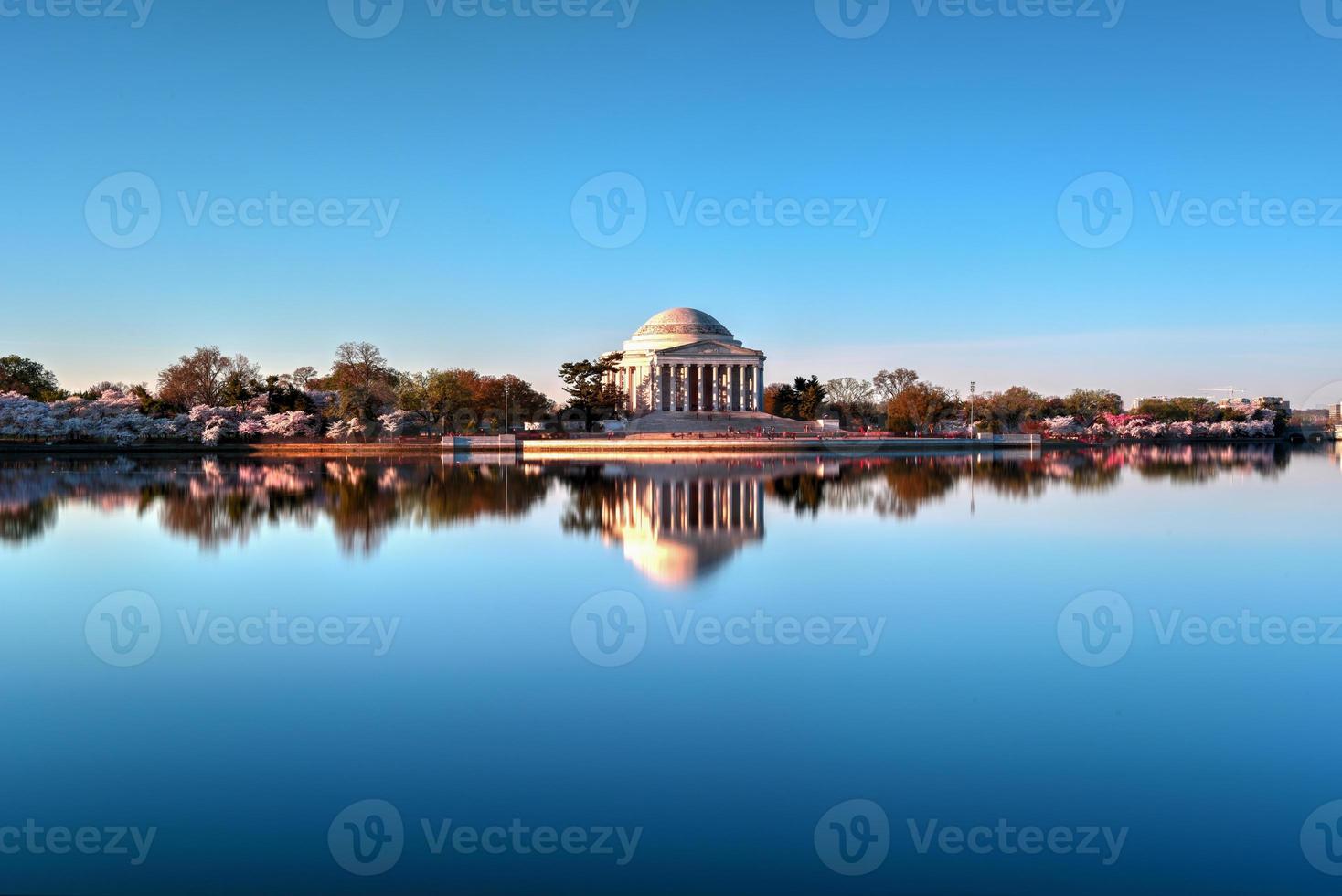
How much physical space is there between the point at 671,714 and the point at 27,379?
94097 mm

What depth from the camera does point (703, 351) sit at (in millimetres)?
94188

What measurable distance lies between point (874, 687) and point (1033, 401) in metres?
105

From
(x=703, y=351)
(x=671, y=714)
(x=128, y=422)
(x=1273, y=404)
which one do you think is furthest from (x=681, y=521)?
(x=1273, y=404)

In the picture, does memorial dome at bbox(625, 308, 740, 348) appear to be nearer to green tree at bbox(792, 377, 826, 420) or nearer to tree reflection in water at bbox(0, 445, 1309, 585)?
green tree at bbox(792, 377, 826, 420)

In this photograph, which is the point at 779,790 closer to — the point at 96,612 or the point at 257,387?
the point at 96,612

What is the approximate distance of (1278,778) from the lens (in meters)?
7.49

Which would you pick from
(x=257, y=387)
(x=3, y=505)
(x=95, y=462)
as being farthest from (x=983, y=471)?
(x=257, y=387)

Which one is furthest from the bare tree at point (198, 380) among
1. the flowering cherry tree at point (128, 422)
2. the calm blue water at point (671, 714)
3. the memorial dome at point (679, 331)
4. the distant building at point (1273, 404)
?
the distant building at point (1273, 404)

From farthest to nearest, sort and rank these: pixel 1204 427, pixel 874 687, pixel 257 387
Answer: pixel 1204 427
pixel 257 387
pixel 874 687

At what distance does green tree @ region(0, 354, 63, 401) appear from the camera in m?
83.1

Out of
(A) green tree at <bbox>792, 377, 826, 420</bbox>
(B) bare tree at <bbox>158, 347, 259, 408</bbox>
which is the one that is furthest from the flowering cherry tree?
(A) green tree at <bbox>792, 377, 826, 420</bbox>

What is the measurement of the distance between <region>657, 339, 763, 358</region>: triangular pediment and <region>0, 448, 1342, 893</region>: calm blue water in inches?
2921

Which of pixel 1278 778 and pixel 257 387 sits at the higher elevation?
pixel 257 387

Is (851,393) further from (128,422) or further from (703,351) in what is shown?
(128,422)
